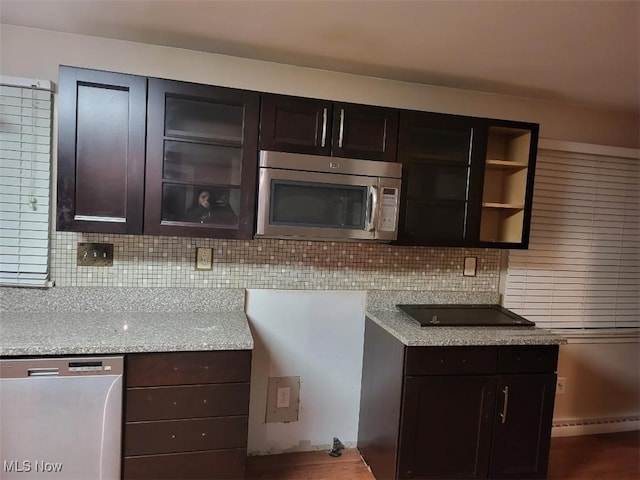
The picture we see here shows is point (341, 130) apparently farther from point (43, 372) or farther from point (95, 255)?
point (43, 372)

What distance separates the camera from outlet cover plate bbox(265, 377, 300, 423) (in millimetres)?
2252

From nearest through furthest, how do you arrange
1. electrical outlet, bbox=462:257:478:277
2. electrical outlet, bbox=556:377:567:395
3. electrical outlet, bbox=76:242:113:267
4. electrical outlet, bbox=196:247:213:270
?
1. electrical outlet, bbox=76:242:113:267
2. electrical outlet, bbox=196:247:213:270
3. electrical outlet, bbox=462:257:478:277
4. electrical outlet, bbox=556:377:567:395

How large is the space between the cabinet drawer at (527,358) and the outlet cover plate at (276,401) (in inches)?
44.3

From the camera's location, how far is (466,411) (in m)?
1.90

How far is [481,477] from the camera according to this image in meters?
1.94

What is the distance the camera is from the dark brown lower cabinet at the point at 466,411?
1850 mm

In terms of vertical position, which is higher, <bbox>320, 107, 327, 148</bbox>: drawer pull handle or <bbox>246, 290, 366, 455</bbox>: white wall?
<bbox>320, 107, 327, 148</bbox>: drawer pull handle

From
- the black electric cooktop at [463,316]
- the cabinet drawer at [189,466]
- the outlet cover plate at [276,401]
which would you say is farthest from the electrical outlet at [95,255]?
the black electric cooktop at [463,316]

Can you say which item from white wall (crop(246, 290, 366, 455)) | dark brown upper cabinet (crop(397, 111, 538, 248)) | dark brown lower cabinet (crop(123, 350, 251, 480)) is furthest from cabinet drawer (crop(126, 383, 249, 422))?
dark brown upper cabinet (crop(397, 111, 538, 248))

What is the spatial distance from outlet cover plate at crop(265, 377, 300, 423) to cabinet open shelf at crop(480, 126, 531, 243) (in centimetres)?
138

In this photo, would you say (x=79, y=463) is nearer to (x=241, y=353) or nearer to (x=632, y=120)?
(x=241, y=353)

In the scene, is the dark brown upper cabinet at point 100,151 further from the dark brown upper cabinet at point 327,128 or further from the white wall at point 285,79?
the dark brown upper cabinet at point 327,128

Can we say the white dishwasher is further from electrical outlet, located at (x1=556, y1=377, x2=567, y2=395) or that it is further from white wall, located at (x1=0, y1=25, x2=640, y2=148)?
electrical outlet, located at (x1=556, y1=377, x2=567, y2=395)

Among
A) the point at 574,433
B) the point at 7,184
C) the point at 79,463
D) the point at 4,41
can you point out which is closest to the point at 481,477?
the point at 574,433
